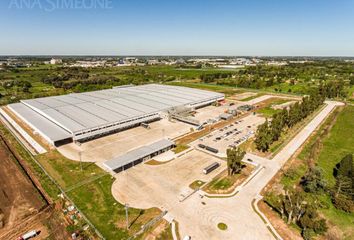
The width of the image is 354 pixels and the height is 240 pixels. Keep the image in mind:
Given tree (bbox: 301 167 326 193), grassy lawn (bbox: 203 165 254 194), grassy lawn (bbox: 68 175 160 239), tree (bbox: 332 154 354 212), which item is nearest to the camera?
grassy lawn (bbox: 68 175 160 239)

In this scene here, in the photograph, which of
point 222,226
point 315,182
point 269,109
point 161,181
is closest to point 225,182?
point 222,226

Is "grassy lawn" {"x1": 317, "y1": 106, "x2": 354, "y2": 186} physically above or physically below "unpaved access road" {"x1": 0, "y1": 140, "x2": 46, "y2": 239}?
above

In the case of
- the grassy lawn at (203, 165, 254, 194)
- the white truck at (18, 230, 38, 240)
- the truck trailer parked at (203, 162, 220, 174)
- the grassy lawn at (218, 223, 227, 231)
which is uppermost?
the truck trailer parked at (203, 162, 220, 174)

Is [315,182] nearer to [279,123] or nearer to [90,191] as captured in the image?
[279,123]

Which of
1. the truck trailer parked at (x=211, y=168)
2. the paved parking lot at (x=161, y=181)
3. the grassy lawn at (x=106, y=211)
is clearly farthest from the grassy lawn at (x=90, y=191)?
the truck trailer parked at (x=211, y=168)

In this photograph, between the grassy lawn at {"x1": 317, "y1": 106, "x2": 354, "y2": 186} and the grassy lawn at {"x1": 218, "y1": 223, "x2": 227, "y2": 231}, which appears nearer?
the grassy lawn at {"x1": 218, "y1": 223, "x2": 227, "y2": 231}

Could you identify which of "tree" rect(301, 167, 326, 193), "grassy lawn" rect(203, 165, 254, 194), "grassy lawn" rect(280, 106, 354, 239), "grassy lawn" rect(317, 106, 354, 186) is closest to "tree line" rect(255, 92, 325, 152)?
"grassy lawn" rect(280, 106, 354, 239)

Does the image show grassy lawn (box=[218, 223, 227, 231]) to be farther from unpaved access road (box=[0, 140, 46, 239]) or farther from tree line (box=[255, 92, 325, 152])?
unpaved access road (box=[0, 140, 46, 239])
